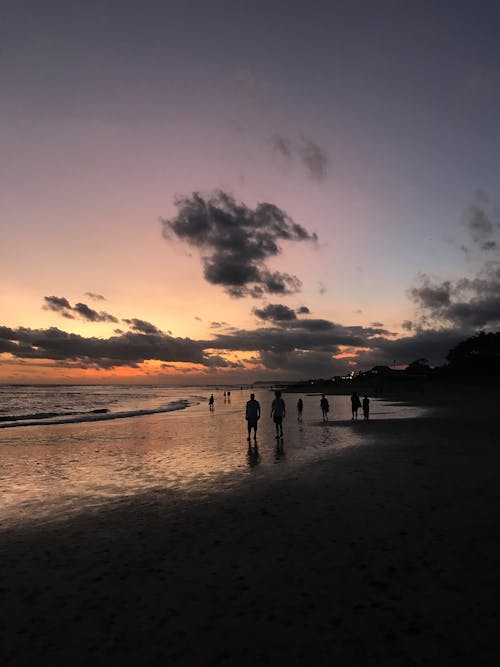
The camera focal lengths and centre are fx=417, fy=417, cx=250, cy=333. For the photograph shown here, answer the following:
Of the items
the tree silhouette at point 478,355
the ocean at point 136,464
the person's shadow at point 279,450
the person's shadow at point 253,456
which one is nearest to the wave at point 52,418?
the ocean at point 136,464

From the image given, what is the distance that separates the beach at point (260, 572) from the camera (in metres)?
4.61

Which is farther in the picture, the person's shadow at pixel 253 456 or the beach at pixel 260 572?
the person's shadow at pixel 253 456

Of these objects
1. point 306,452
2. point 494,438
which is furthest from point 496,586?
point 494,438

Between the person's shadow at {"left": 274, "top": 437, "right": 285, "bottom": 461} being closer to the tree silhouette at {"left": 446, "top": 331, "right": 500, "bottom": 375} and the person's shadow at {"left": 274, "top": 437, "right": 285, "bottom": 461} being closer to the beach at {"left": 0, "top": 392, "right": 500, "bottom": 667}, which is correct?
the beach at {"left": 0, "top": 392, "right": 500, "bottom": 667}

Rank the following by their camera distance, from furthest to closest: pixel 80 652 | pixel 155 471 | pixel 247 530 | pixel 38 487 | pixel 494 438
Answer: pixel 494 438 < pixel 155 471 < pixel 38 487 < pixel 247 530 < pixel 80 652

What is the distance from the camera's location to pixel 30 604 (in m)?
5.60

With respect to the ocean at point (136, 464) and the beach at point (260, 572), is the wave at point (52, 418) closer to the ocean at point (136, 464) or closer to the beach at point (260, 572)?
the ocean at point (136, 464)

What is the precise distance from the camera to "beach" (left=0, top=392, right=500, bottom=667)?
4.61m

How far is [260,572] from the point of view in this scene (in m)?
6.35

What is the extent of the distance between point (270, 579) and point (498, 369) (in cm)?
10120

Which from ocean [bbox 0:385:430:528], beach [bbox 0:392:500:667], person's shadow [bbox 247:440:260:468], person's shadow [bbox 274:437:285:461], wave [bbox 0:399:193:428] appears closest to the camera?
beach [bbox 0:392:500:667]

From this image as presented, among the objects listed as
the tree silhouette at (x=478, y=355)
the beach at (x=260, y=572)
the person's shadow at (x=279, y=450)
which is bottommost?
the person's shadow at (x=279, y=450)

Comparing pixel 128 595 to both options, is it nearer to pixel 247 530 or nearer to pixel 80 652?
pixel 80 652

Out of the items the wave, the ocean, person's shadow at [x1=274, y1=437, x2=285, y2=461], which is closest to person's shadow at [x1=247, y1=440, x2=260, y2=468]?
the ocean
